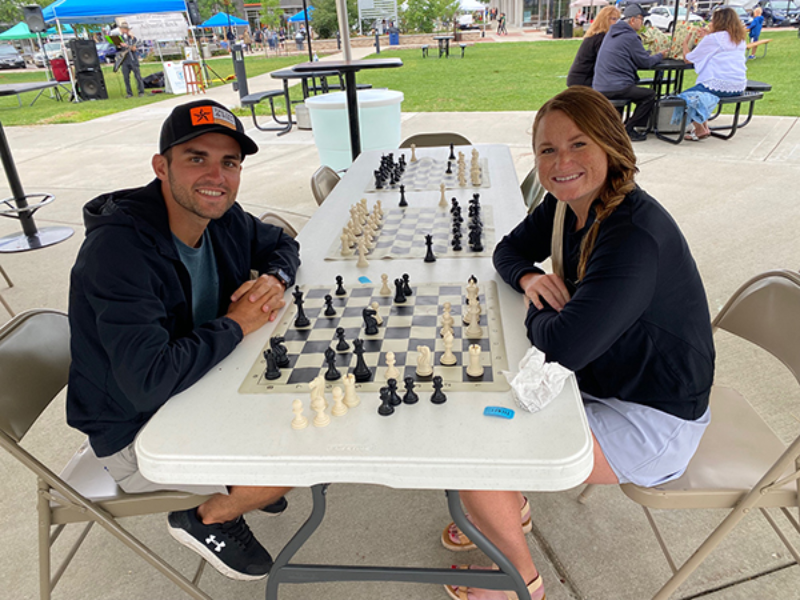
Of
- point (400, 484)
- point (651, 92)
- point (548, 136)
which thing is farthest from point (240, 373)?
point (651, 92)

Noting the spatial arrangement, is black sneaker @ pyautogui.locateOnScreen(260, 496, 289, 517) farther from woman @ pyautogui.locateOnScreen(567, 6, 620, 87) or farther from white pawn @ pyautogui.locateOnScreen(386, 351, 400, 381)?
woman @ pyautogui.locateOnScreen(567, 6, 620, 87)

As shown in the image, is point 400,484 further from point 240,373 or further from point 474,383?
point 240,373

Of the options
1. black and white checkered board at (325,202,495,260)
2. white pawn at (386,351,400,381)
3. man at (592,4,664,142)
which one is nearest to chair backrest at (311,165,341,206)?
black and white checkered board at (325,202,495,260)

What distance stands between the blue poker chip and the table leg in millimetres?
356

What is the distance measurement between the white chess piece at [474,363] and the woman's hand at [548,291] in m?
0.31

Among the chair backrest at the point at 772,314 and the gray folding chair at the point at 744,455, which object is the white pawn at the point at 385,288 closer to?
the gray folding chair at the point at 744,455

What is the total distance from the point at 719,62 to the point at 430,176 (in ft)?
17.7

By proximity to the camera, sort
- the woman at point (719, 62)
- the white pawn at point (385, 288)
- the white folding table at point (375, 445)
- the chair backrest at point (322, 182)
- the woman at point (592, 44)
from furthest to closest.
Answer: the woman at point (592, 44) < the woman at point (719, 62) < the chair backrest at point (322, 182) < the white pawn at point (385, 288) < the white folding table at point (375, 445)

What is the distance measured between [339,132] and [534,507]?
4543 mm

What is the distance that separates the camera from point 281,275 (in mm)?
1984

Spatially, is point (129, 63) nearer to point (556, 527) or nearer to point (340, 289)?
point (340, 289)

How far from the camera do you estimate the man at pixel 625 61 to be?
671cm

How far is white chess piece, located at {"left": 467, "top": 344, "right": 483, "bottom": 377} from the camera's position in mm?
1424

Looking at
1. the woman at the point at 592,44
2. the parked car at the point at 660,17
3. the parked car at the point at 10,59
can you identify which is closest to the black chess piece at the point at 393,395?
the woman at the point at 592,44
